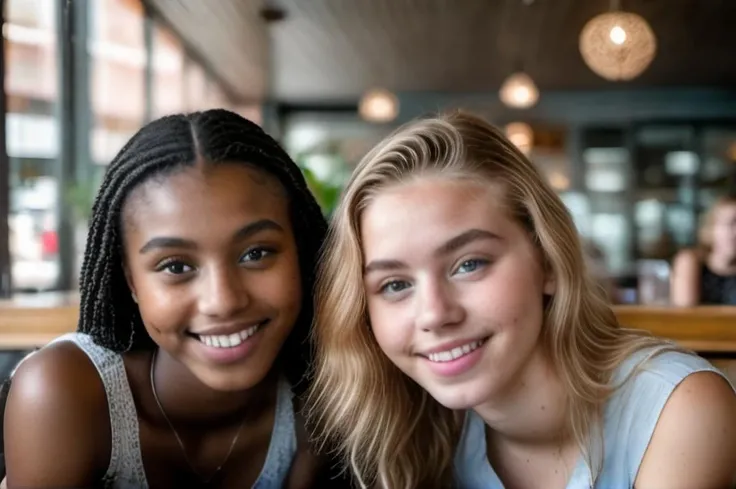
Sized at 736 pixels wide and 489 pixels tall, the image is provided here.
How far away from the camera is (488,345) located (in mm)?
919

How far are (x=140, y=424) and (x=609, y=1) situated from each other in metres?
4.06

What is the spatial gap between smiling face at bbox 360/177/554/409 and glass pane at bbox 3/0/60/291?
5.00 feet

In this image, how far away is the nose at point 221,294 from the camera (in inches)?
35.7

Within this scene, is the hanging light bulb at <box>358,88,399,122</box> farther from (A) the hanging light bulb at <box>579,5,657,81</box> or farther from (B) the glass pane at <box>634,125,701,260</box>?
(B) the glass pane at <box>634,125,701,260</box>

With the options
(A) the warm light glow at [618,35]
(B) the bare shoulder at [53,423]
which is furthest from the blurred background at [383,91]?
(B) the bare shoulder at [53,423]

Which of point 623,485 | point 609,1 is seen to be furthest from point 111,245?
point 609,1

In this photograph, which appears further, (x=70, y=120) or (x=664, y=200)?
(x=664, y=200)

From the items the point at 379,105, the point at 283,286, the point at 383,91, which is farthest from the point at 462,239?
the point at 383,91

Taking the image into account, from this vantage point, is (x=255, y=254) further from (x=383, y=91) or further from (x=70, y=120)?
(x=383, y=91)

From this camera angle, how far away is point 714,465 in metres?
0.88

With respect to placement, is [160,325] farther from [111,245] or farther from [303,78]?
[303,78]

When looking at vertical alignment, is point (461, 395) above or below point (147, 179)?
below

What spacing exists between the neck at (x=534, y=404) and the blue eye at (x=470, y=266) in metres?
0.18

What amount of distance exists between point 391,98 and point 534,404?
4856mm
